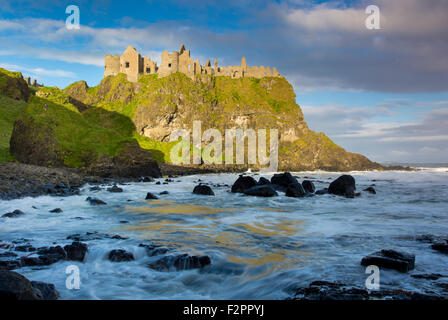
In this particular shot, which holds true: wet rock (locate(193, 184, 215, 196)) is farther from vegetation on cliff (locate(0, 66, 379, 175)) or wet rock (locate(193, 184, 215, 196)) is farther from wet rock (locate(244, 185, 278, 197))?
vegetation on cliff (locate(0, 66, 379, 175))

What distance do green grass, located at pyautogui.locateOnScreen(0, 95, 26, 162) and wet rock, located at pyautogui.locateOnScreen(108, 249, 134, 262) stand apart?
35044 millimetres

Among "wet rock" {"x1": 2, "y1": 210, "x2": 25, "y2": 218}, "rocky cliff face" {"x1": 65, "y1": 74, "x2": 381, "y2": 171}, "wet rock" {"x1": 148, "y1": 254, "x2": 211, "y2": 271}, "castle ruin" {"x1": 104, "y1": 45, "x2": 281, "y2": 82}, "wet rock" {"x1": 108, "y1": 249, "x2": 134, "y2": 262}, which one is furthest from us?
"castle ruin" {"x1": 104, "y1": 45, "x2": 281, "y2": 82}

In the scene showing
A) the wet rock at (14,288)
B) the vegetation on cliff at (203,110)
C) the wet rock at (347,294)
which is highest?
the vegetation on cliff at (203,110)

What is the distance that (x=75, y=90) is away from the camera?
133500 mm

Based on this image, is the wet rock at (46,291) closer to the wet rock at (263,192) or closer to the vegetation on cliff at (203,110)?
the wet rock at (263,192)

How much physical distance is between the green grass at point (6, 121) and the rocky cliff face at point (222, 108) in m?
58.0

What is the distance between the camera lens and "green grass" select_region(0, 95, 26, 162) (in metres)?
37.1

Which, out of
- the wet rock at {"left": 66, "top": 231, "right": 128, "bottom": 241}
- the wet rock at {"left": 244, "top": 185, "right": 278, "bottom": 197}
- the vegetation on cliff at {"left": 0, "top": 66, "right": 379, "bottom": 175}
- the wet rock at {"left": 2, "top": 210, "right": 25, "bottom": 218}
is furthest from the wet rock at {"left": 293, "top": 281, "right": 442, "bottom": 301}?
the vegetation on cliff at {"left": 0, "top": 66, "right": 379, "bottom": 175}

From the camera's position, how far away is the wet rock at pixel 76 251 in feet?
26.6

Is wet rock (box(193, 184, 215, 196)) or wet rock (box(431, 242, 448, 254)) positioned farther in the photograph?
wet rock (box(193, 184, 215, 196))

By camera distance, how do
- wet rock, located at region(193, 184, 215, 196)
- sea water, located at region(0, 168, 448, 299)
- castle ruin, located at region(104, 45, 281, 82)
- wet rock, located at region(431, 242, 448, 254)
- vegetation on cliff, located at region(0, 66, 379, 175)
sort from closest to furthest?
sea water, located at region(0, 168, 448, 299) < wet rock, located at region(431, 242, 448, 254) < wet rock, located at region(193, 184, 215, 196) < vegetation on cliff, located at region(0, 66, 379, 175) < castle ruin, located at region(104, 45, 281, 82)

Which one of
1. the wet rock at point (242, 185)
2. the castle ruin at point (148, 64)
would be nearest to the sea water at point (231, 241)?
the wet rock at point (242, 185)
